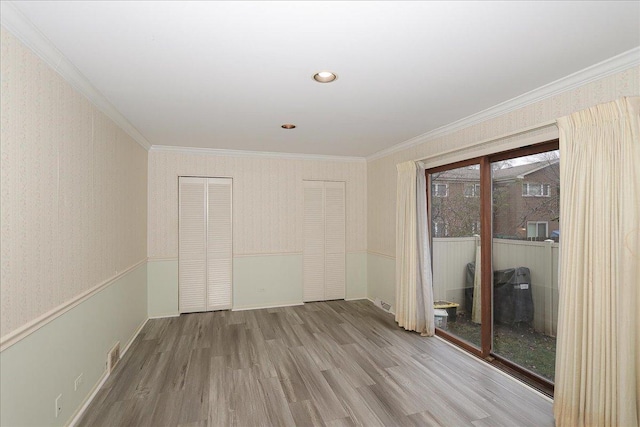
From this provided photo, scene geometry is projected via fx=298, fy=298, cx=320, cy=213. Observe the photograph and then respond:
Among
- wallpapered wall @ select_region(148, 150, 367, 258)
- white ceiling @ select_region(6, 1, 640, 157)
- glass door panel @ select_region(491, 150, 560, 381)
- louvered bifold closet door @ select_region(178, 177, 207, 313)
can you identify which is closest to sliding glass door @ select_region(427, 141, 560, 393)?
glass door panel @ select_region(491, 150, 560, 381)

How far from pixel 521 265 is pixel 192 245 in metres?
4.26

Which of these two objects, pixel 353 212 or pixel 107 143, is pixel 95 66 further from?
pixel 353 212

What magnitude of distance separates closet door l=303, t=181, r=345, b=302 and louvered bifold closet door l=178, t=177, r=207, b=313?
1.65m

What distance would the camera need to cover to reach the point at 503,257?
298 centimetres

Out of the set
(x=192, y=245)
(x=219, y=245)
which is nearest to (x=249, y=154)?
(x=219, y=245)

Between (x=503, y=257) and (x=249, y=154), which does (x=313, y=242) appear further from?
(x=503, y=257)

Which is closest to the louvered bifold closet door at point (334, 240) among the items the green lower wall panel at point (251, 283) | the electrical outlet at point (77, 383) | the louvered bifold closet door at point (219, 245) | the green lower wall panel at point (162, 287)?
the green lower wall panel at point (251, 283)

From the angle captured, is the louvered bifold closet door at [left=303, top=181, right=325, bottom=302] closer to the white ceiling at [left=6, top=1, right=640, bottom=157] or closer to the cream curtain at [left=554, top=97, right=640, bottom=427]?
the white ceiling at [left=6, top=1, right=640, bottom=157]

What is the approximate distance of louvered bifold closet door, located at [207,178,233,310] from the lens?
4676 millimetres

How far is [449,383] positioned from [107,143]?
382cm

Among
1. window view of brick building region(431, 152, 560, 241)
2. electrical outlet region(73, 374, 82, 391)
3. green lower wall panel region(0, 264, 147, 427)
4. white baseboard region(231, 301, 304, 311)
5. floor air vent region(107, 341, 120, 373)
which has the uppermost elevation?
window view of brick building region(431, 152, 560, 241)

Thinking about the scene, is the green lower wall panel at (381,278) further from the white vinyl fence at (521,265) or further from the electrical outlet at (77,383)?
the electrical outlet at (77,383)

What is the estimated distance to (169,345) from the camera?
11.4 feet

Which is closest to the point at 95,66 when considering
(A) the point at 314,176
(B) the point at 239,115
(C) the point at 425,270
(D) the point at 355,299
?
(B) the point at 239,115
